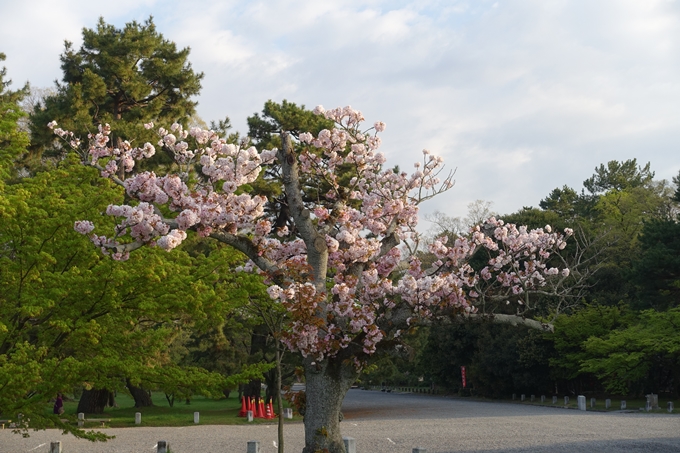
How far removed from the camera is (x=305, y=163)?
12.1m

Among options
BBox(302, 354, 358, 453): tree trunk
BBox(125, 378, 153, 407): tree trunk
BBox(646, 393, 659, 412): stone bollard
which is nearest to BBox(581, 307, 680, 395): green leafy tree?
BBox(646, 393, 659, 412): stone bollard

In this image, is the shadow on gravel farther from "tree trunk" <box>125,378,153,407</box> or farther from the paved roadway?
"tree trunk" <box>125,378,153,407</box>

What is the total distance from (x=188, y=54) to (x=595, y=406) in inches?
1102

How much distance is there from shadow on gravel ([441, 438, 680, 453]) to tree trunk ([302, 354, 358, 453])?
7.24 meters

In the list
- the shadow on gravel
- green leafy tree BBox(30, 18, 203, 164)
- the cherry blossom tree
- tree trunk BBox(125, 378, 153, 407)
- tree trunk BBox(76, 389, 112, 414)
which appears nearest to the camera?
the cherry blossom tree

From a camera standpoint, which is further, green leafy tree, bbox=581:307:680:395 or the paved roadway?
green leafy tree, bbox=581:307:680:395

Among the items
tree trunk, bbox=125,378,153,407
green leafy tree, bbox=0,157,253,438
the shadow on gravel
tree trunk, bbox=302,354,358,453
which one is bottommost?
tree trunk, bbox=125,378,153,407

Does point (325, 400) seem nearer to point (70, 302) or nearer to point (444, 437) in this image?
point (70, 302)

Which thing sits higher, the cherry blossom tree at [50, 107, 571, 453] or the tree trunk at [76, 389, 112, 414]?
the cherry blossom tree at [50, 107, 571, 453]

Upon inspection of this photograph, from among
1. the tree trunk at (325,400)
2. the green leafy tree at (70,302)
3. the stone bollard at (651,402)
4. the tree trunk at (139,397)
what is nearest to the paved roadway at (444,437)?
the green leafy tree at (70,302)

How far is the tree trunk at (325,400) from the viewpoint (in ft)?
32.1

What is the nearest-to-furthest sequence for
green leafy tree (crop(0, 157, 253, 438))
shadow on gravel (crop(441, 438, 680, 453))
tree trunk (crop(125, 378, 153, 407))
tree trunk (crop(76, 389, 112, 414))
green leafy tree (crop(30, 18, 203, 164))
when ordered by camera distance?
green leafy tree (crop(0, 157, 253, 438)) → shadow on gravel (crop(441, 438, 680, 453)) → green leafy tree (crop(30, 18, 203, 164)) → tree trunk (crop(76, 389, 112, 414)) → tree trunk (crop(125, 378, 153, 407))

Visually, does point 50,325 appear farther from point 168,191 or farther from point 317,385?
point 317,385

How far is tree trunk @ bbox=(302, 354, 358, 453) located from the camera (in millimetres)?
9781
